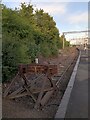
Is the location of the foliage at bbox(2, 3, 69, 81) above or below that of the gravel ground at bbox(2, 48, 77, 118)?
above

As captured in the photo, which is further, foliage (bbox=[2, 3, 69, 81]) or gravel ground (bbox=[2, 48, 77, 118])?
foliage (bbox=[2, 3, 69, 81])

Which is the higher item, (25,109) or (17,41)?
(17,41)

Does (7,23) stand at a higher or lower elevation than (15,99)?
higher

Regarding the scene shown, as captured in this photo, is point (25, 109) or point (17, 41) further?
point (17, 41)

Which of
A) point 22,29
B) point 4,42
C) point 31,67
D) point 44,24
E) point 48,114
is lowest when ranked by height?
point 48,114

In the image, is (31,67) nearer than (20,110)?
No

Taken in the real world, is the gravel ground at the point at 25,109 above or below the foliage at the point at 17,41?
below

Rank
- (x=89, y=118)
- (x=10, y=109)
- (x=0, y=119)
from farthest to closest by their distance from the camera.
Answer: (x=10, y=109) < (x=89, y=118) < (x=0, y=119)

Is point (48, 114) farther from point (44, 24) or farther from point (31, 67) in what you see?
point (44, 24)

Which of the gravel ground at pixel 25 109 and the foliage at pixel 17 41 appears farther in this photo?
the foliage at pixel 17 41

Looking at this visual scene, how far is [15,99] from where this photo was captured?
32.3ft

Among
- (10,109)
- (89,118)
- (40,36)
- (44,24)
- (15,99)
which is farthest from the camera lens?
(44,24)

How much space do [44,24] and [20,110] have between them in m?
35.0

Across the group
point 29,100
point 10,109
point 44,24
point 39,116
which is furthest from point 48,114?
point 44,24
